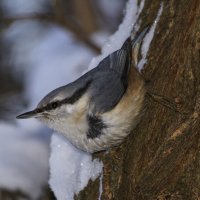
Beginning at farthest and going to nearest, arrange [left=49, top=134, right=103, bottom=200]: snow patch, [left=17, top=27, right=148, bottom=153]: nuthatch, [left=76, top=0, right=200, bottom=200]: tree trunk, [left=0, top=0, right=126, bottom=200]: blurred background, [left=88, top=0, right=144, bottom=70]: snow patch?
[left=0, top=0, right=126, bottom=200]: blurred background, [left=88, top=0, right=144, bottom=70]: snow patch, [left=49, top=134, right=103, bottom=200]: snow patch, [left=17, top=27, right=148, bottom=153]: nuthatch, [left=76, top=0, right=200, bottom=200]: tree trunk

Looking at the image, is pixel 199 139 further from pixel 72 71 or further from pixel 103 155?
pixel 72 71

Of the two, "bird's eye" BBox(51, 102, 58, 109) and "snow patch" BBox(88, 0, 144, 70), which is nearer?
"bird's eye" BBox(51, 102, 58, 109)

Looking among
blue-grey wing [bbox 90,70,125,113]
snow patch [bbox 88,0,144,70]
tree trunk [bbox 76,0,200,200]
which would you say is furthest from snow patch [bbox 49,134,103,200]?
snow patch [bbox 88,0,144,70]

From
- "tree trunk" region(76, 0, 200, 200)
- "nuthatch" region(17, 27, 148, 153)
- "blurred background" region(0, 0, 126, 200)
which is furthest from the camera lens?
"blurred background" region(0, 0, 126, 200)

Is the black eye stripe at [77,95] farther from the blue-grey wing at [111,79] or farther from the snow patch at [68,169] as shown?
the snow patch at [68,169]

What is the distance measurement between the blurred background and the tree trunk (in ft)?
4.12

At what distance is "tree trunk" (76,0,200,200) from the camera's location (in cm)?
326

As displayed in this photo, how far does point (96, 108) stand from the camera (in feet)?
11.2

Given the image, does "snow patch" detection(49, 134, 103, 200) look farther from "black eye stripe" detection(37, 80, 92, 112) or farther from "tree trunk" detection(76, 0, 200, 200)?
"black eye stripe" detection(37, 80, 92, 112)

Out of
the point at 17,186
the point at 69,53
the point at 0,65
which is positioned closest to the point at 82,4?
the point at 69,53

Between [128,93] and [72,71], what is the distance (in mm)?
2933

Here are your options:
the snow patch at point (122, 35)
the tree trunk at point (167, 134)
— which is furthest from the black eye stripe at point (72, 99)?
the snow patch at point (122, 35)

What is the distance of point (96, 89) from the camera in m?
3.51

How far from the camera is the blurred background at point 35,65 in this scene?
16.1ft
